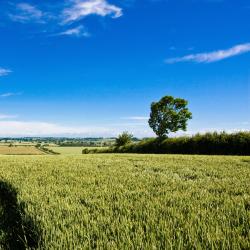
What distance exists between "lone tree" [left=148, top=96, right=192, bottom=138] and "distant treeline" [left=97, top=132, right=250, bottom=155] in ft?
69.7

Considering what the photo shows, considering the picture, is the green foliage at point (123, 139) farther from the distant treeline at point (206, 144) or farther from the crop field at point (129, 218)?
the crop field at point (129, 218)

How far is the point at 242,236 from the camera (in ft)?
13.8

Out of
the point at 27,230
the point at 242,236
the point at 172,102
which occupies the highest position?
the point at 172,102

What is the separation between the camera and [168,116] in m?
70.6

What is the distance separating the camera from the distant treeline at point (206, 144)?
117 ft

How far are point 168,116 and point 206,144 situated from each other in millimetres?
31691

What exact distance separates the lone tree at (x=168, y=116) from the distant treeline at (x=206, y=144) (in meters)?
21.2

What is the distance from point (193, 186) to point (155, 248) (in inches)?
187

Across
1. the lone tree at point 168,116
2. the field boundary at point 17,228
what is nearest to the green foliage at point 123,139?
the lone tree at point 168,116

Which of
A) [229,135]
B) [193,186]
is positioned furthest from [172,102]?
[193,186]

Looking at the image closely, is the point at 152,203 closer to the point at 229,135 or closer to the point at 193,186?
the point at 193,186

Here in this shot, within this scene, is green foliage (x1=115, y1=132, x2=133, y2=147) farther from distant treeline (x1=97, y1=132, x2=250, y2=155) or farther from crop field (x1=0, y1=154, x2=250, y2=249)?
crop field (x1=0, y1=154, x2=250, y2=249)

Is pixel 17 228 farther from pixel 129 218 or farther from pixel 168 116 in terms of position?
pixel 168 116

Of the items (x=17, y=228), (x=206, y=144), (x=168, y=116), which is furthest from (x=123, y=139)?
(x=17, y=228)
